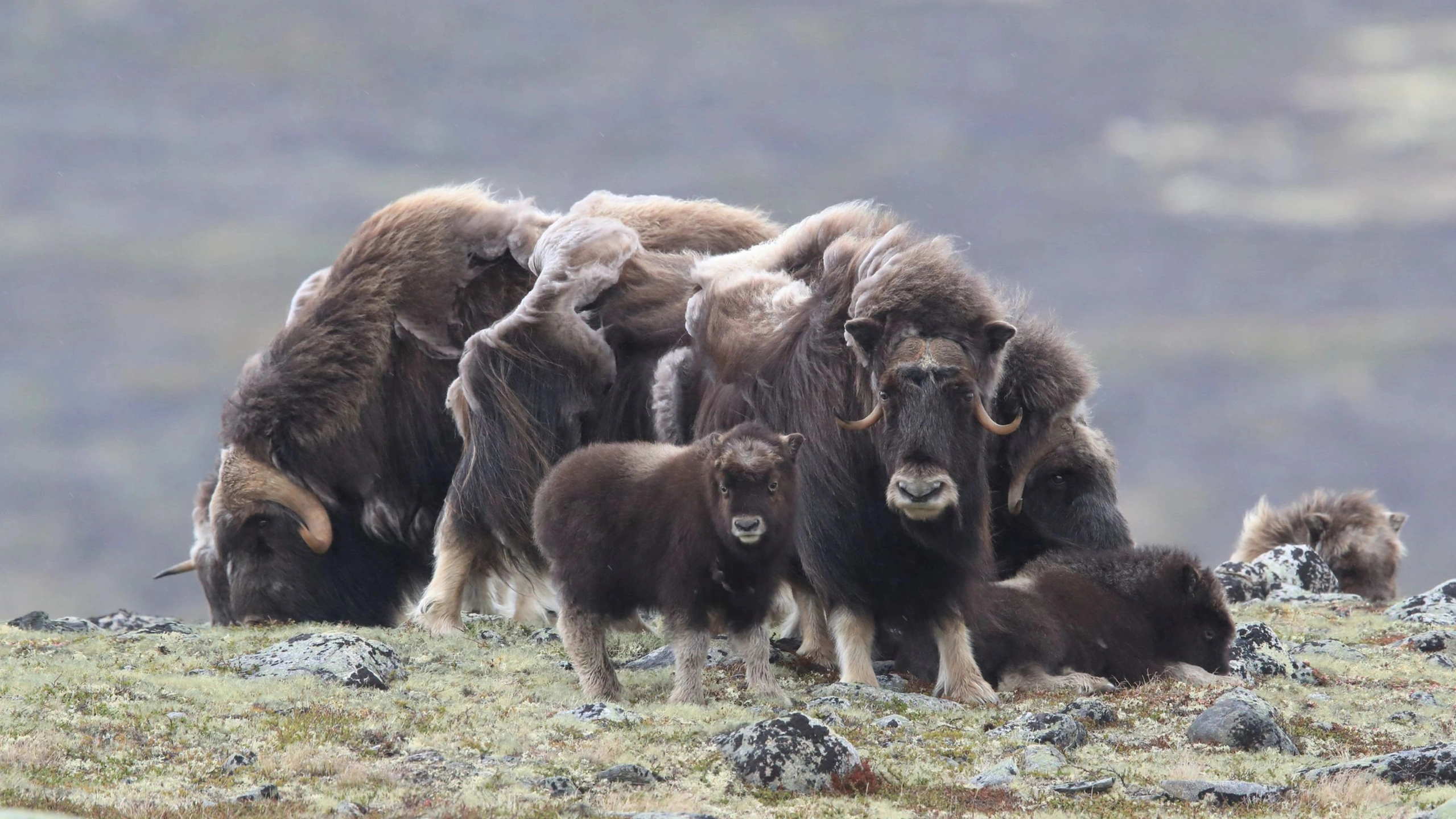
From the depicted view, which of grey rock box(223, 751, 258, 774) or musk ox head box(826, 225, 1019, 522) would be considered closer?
grey rock box(223, 751, 258, 774)

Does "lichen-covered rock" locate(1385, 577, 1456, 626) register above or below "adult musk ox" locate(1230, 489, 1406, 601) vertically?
below

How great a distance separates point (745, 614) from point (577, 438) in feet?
6.84

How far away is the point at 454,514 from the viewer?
23.0 ft

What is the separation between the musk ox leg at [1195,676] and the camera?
5965 millimetres

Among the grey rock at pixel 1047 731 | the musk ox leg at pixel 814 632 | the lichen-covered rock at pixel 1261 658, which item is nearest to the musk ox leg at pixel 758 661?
the grey rock at pixel 1047 731

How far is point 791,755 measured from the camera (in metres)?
4.16

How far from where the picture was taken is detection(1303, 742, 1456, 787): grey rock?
14.2 ft

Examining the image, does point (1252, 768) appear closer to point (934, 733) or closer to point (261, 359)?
point (934, 733)

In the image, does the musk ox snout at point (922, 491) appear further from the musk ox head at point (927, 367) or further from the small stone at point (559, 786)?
the small stone at point (559, 786)

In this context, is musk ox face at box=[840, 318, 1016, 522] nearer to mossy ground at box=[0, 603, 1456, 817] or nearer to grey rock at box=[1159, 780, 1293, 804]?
mossy ground at box=[0, 603, 1456, 817]

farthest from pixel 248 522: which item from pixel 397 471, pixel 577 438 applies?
pixel 577 438

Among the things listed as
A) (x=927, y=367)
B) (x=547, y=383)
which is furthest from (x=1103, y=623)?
(x=547, y=383)

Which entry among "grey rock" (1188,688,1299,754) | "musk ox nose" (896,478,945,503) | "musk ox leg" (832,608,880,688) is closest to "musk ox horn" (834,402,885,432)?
"musk ox nose" (896,478,945,503)

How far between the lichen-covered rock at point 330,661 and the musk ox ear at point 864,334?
1.92 meters
